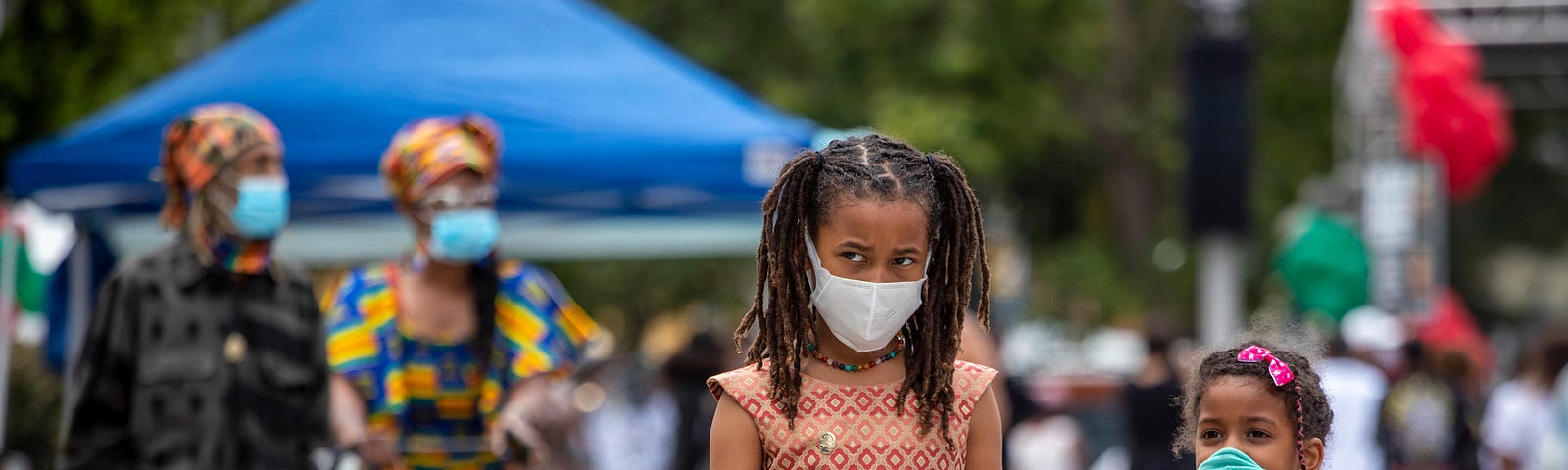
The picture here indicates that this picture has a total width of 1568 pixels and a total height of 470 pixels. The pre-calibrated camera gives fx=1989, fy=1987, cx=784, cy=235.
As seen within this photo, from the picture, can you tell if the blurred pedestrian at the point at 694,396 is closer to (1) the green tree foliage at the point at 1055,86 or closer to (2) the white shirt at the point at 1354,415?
(2) the white shirt at the point at 1354,415

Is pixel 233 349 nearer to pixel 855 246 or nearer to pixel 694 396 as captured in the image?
pixel 855 246

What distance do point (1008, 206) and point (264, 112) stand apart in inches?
933

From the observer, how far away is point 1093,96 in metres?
25.2

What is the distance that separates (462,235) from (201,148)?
68cm

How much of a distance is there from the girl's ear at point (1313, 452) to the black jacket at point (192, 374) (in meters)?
2.58

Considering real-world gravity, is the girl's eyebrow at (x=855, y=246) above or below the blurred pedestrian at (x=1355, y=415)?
above

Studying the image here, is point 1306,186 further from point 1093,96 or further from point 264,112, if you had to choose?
point 264,112

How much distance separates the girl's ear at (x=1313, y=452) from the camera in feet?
11.1

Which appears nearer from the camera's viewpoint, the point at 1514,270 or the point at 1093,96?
the point at 1093,96

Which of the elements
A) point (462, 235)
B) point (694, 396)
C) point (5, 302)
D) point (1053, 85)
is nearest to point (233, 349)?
point (462, 235)

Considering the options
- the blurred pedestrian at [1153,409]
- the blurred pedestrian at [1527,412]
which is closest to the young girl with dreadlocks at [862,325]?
the blurred pedestrian at [1153,409]

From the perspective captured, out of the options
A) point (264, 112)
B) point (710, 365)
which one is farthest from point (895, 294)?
point (710, 365)

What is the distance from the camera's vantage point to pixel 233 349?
4855mm

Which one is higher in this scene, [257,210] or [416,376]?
[257,210]
